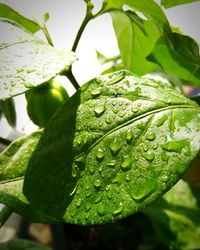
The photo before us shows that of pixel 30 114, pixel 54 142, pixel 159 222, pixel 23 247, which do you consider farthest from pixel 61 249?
pixel 54 142

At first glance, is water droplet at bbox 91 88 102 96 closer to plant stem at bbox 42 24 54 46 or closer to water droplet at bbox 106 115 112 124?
water droplet at bbox 106 115 112 124

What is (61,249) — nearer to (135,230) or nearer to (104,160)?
(135,230)

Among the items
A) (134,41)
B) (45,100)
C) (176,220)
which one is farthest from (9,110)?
(176,220)

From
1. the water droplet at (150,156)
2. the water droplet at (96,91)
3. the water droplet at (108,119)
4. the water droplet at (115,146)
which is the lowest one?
the water droplet at (150,156)

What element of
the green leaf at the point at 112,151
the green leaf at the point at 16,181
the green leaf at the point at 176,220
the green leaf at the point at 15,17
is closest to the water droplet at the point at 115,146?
the green leaf at the point at 112,151

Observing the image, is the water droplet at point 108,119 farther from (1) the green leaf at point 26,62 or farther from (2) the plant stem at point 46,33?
(2) the plant stem at point 46,33

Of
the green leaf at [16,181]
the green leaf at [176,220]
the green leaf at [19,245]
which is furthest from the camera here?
the green leaf at [176,220]
